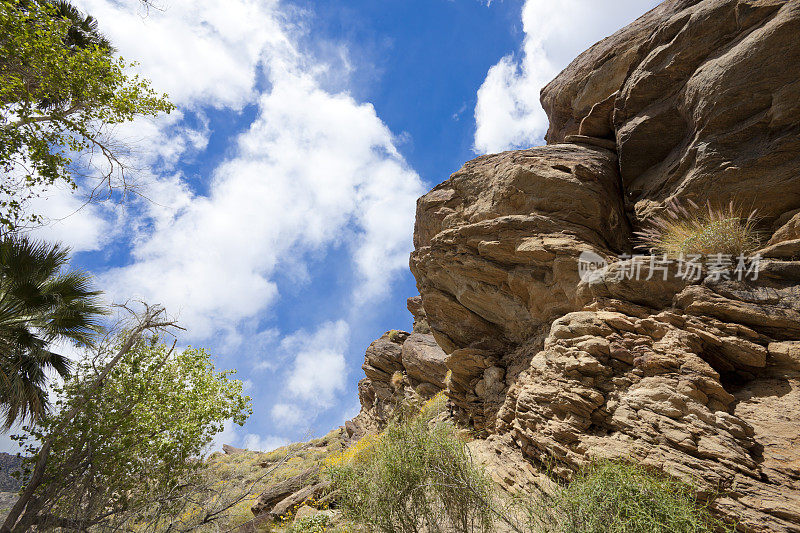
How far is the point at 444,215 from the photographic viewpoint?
40.1 ft

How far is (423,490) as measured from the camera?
23.8 feet

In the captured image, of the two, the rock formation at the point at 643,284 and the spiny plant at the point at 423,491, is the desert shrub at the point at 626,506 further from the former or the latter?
the spiny plant at the point at 423,491

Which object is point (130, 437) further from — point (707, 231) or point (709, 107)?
point (709, 107)

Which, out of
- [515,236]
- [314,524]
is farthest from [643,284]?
[314,524]

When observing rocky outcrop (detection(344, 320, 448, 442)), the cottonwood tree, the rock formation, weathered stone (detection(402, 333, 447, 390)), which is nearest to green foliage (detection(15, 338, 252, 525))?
the cottonwood tree

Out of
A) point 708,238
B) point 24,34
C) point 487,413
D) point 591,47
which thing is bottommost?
point 487,413

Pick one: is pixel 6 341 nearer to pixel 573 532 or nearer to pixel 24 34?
pixel 24 34

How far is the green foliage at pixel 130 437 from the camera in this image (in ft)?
19.2

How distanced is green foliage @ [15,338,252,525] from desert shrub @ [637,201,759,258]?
11068 millimetres

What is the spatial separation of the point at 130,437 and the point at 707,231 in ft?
40.0

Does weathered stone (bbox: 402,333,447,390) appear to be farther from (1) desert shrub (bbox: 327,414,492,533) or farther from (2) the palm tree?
(2) the palm tree

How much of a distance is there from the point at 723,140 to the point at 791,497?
23.2 feet

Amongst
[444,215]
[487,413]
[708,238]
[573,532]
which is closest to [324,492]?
[487,413]

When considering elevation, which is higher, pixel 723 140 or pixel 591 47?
pixel 591 47
